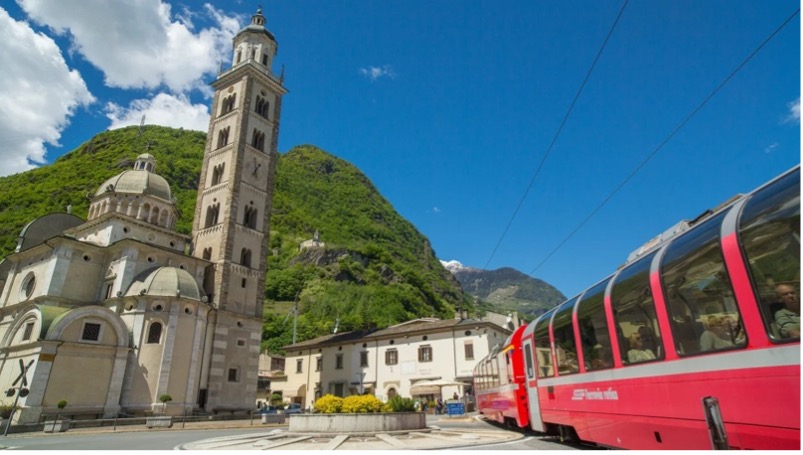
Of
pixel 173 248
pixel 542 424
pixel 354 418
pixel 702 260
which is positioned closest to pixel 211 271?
pixel 173 248

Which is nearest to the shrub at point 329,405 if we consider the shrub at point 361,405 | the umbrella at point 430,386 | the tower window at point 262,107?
the shrub at point 361,405

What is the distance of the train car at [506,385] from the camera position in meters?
14.6

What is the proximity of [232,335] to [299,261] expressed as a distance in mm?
65073

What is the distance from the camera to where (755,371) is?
468 cm

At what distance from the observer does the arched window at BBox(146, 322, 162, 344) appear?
1145 inches

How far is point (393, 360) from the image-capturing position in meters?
40.8

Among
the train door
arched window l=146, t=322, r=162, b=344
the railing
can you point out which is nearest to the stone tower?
the railing

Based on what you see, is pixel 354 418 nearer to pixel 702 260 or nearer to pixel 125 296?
pixel 702 260

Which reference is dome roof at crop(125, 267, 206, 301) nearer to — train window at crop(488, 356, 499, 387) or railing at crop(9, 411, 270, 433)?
railing at crop(9, 411, 270, 433)

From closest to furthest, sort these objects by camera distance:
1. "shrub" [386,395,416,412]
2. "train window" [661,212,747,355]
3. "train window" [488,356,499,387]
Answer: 1. "train window" [661,212,747,355]
2. "shrub" [386,395,416,412]
3. "train window" [488,356,499,387]

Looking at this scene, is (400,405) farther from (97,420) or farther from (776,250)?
(97,420)

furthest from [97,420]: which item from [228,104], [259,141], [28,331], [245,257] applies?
[228,104]

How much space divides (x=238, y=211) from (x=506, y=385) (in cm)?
2797

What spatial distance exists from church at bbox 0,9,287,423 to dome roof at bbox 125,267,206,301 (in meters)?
0.08
